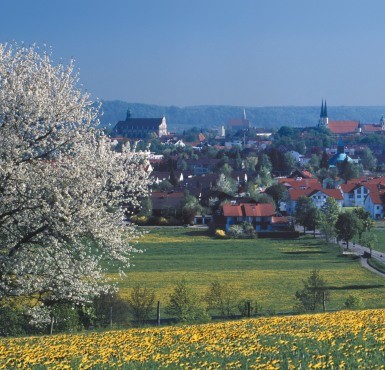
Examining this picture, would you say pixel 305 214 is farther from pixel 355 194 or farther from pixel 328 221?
pixel 355 194

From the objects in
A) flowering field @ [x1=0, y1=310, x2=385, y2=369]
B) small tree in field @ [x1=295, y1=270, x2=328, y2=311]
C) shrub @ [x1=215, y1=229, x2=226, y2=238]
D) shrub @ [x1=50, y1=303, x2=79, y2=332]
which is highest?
flowering field @ [x1=0, y1=310, x2=385, y2=369]

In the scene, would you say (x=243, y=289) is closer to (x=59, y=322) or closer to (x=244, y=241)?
(x=59, y=322)

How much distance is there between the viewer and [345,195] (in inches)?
3674

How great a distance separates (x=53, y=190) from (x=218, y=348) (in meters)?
5.44

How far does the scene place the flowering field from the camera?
414 inches

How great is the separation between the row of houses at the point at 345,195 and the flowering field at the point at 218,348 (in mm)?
66488

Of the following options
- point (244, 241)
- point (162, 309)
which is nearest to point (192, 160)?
point (244, 241)

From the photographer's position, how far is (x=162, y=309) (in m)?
30.6

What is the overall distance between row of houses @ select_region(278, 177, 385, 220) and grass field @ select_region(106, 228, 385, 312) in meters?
19.6

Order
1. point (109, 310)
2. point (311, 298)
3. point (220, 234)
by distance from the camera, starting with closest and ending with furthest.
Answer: point (109, 310) < point (311, 298) < point (220, 234)

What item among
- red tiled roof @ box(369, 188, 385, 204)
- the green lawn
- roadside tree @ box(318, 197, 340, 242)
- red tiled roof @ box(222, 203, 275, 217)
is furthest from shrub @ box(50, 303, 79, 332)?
red tiled roof @ box(369, 188, 385, 204)

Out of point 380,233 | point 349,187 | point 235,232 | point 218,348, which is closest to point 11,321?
point 218,348

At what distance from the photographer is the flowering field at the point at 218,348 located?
10523 millimetres

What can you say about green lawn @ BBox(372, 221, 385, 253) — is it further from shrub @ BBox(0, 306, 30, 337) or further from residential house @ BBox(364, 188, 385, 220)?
shrub @ BBox(0, 306, 30, 337)
